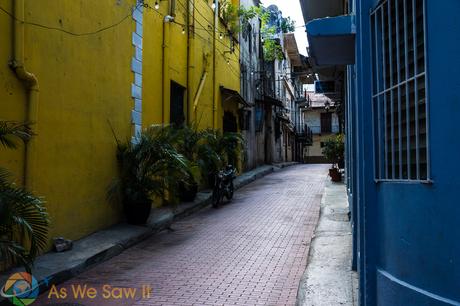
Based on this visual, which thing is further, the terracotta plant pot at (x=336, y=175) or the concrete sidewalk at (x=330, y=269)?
the terracotta plant pot at (x=336, y=175)

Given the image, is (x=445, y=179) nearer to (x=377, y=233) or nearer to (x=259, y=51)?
(x=377, y=233)

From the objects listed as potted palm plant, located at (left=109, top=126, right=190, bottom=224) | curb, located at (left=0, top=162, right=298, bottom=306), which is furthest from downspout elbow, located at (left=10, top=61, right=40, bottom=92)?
potted palm plant, located at (left=109, top=126, right=190, bottom=224)

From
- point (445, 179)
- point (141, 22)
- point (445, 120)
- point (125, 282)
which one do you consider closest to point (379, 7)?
point (445, 120)

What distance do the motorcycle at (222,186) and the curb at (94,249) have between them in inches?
58.1

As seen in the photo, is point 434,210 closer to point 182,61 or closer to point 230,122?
point 182,61

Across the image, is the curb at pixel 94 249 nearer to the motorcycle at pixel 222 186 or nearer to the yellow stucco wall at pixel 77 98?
the yellow stucco wall at pixel 77 98

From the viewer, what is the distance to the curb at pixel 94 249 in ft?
19.1

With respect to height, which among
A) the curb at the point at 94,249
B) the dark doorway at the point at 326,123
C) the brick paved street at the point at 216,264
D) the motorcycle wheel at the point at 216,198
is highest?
the dark doorway at the point at 326,123

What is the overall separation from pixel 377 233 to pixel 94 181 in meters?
5.65

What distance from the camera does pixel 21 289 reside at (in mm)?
5230

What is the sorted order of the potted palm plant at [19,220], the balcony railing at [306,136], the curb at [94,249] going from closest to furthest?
the potted palm plant at [19,220], the curb at [94,249], the balcony railing at [306,136]

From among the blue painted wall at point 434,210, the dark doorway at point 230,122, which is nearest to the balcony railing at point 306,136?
the dark doorway at point 230,122

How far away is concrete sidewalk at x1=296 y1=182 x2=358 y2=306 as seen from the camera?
5.01m

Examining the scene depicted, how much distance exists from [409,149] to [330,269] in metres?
3.10
